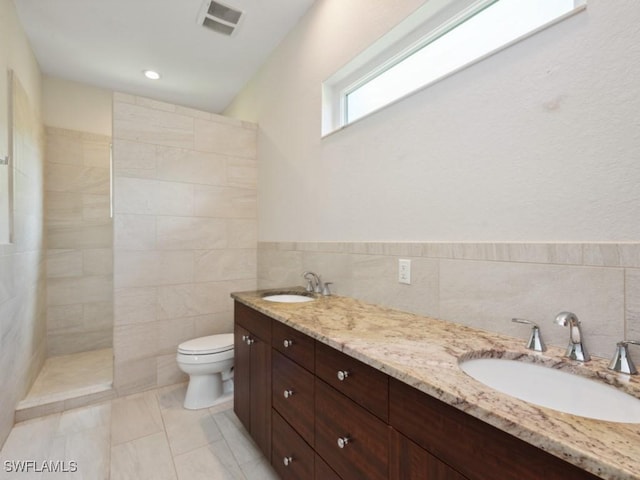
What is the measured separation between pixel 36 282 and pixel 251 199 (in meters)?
1.90

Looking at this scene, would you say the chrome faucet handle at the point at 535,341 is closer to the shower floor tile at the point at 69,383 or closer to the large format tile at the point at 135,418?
the large format tile at the point at 135,418

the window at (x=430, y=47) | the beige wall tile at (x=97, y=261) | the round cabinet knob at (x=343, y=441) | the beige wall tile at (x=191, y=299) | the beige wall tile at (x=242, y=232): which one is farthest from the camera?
the beige wall tile at (x=97, y=261)

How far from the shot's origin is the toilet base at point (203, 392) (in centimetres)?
214

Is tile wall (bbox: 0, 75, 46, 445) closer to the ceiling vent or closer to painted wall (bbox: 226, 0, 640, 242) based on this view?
the ceiling vent

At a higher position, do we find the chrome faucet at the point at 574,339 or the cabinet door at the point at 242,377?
the chrome faucet at the point at 574,339

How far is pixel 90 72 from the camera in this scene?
2920 mm

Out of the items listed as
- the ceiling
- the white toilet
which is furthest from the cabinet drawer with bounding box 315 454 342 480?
the ceiling

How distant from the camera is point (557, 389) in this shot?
81cm

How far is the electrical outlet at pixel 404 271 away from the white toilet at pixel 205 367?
1.41m

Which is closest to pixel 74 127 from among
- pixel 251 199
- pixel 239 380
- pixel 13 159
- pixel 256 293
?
pixel 13 159

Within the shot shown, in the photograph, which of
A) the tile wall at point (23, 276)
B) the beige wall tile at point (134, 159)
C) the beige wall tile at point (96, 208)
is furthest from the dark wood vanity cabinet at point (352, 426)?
the beige wall tile at point (96, 208)

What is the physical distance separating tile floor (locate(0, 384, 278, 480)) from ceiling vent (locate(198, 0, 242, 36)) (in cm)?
286

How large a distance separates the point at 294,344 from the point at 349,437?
0.42 metres

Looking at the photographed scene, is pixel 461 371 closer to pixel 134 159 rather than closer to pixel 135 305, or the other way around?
pixel 135 305
